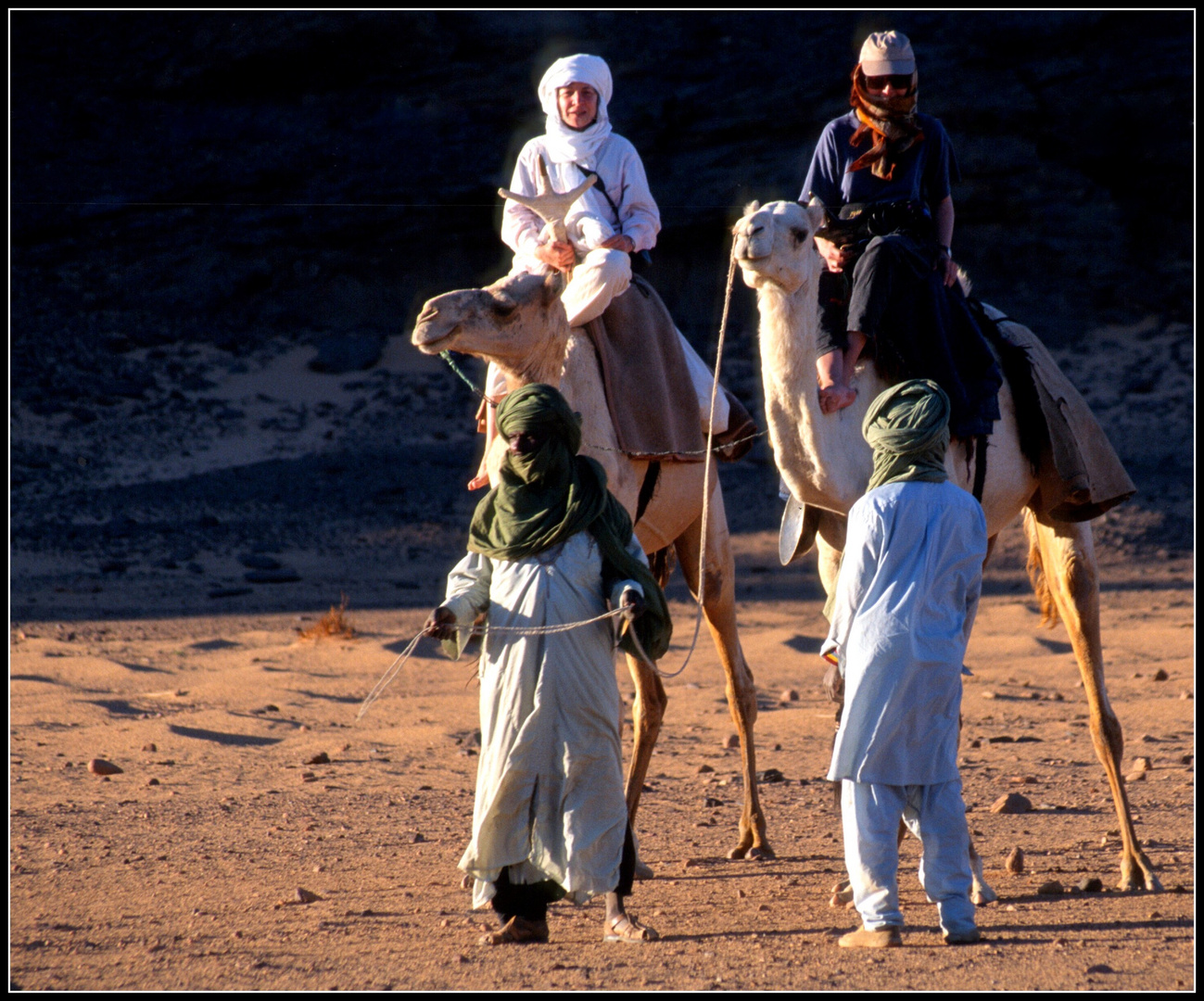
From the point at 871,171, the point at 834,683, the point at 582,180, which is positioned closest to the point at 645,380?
the point at 582,180

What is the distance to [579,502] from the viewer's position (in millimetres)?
4730

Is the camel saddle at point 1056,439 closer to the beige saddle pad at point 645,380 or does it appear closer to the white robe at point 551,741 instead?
the beige saddle pad at point 645,380

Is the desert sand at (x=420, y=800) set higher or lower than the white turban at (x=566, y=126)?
lower

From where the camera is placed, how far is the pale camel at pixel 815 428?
212 inches

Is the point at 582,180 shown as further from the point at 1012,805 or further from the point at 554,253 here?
the point at 1012,805

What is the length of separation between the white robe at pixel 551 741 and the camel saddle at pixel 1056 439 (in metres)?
2.47

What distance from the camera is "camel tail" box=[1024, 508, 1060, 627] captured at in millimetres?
6824

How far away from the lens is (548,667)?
15.2 ft

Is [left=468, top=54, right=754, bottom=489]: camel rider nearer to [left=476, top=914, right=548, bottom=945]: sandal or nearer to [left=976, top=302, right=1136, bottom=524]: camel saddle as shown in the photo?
[left=976, top=302, right=1136, bottom=524]: camel saddle

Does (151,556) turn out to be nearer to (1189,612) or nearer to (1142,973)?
(1189,612)

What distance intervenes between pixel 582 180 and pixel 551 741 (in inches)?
105

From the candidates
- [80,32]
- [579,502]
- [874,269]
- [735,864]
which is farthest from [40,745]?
[80,32]

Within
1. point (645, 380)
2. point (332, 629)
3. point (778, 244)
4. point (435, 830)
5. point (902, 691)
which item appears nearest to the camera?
point (902, 691)

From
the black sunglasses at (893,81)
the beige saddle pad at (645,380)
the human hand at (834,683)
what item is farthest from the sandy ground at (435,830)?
the black sunglasses at (893,81)
